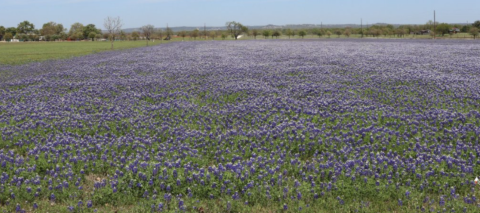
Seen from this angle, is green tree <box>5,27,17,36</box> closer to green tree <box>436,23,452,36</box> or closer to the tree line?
the tree line

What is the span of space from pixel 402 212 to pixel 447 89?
32.6 ft

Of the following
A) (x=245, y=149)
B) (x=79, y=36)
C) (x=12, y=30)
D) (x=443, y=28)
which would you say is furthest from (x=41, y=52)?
(x=12, y=30)

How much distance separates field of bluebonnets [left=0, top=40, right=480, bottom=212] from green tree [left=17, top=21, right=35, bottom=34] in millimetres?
210064

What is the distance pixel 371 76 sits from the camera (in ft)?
55.1

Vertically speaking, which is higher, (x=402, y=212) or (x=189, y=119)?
(x=189, y=119)

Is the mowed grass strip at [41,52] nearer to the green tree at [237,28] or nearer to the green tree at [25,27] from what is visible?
the green tree at [237,28]

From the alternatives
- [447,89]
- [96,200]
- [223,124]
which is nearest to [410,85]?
[447,89]

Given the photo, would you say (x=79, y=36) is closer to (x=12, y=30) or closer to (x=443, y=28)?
(x=12, y=30)

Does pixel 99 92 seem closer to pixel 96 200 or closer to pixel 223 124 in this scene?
pixel 223 124

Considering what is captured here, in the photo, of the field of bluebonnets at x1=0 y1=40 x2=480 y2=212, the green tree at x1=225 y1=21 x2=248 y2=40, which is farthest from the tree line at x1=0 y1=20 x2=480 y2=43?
the field of bluebonnets at x1=0 y1=40 x2=480 y2=212

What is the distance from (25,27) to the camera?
190 meters

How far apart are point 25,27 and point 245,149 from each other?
221 meters

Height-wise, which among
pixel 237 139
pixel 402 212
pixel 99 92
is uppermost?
pixel 99 92

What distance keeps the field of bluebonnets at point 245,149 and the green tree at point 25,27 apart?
21006 cm
